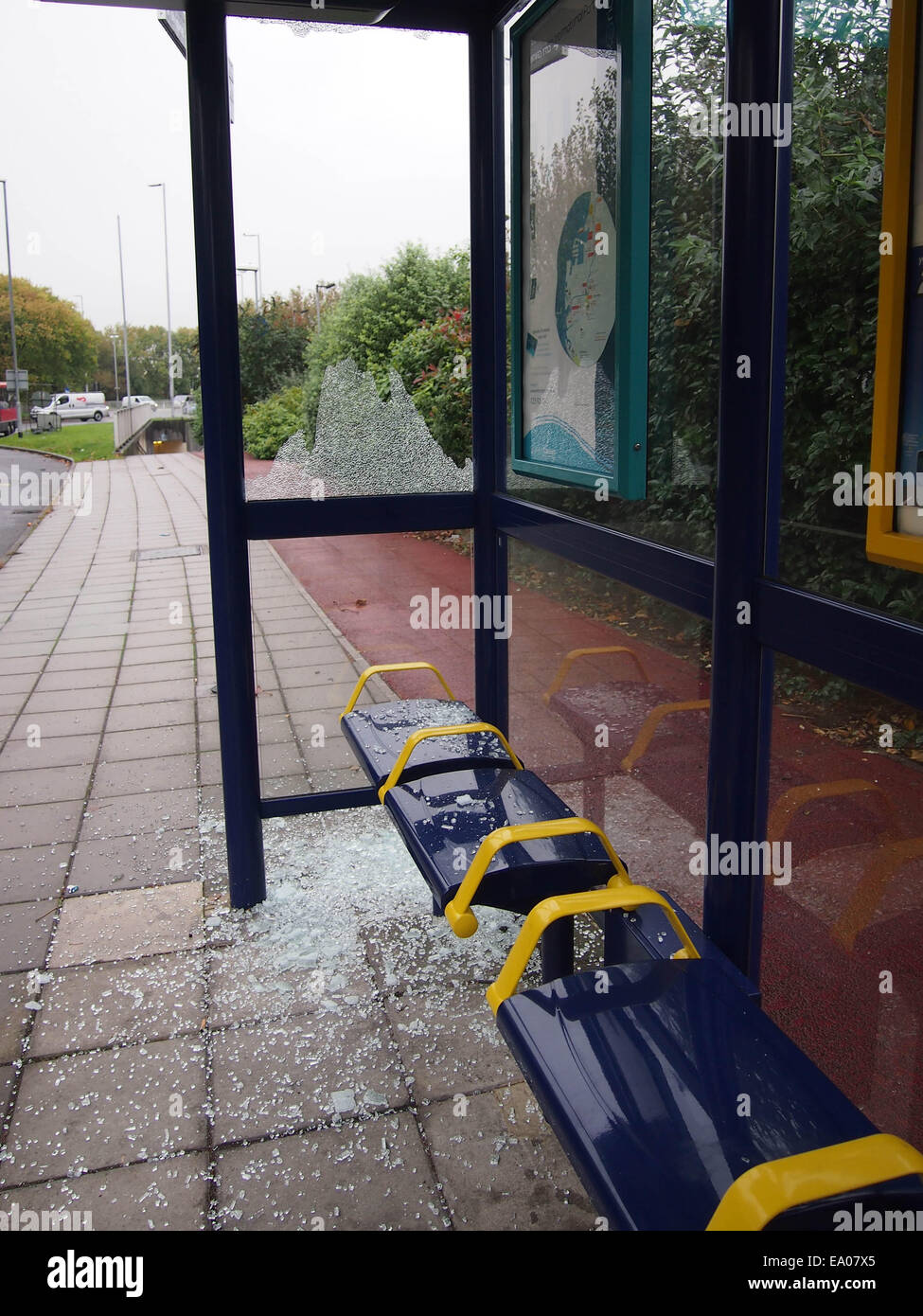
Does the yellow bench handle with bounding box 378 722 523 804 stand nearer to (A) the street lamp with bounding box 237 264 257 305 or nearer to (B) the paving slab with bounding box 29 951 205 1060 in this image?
(B) the paving slab with bounding box 29 951 205 1060

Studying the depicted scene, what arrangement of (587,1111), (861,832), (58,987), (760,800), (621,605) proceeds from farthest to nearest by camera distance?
(58,987) < (621,605) < (760,800) < (861,832) < (587,1111)

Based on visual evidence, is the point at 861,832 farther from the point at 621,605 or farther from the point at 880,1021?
the point at 621,605

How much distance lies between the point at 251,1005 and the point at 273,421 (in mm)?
1912

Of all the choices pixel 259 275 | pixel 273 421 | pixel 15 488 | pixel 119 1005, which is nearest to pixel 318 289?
pixel 259 275

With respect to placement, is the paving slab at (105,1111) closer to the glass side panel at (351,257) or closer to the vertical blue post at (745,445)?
the vertical blue post at (745,445)

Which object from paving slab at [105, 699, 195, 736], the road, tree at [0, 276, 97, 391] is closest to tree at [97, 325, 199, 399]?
tree at [0, 276, 97, 391]

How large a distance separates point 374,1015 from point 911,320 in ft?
7.41

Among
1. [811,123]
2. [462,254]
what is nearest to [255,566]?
[462,254]

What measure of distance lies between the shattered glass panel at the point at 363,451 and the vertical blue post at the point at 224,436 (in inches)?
9.8

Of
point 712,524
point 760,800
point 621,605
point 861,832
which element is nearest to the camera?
point 861,832

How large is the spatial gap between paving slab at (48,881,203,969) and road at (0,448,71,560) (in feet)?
33.6

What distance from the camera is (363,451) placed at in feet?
12.1

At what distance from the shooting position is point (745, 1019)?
171 cm

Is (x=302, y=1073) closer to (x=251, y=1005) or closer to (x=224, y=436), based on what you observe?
(x=251, y=1005)
